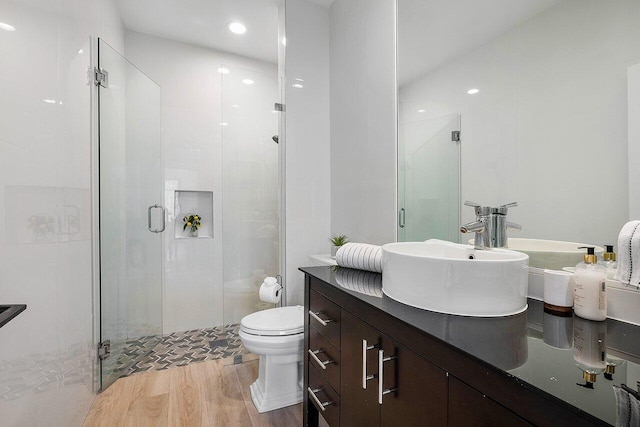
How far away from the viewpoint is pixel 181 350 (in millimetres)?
2529

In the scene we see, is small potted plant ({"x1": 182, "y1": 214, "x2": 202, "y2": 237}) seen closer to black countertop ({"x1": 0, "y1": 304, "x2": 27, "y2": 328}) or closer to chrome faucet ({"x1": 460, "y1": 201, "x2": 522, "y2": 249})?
black countertop ({"x1": 0, "y1": 304, "x2": 27, "y2": 328})

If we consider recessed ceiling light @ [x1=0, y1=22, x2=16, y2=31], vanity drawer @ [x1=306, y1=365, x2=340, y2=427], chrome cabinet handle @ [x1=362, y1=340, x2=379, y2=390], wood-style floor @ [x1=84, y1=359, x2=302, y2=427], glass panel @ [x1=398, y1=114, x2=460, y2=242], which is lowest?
wood-style floor @ [x1=84, y1=359, x2=302, y2=427]

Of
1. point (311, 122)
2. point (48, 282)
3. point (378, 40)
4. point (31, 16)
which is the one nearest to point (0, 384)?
point (48, 282)

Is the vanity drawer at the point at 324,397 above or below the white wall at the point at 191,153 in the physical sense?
below

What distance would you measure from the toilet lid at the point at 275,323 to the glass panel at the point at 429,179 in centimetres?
79

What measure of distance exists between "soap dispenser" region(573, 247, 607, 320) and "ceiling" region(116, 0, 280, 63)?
2.44 metres

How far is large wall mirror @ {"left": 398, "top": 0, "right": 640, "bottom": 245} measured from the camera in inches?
35.3

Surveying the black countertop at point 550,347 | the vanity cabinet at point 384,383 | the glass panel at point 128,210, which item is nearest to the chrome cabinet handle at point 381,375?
the vanity cabinet at point 384,383

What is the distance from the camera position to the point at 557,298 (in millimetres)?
892

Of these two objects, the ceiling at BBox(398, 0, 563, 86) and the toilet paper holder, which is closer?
the ceiling at BBox(398, 0, 563, 86)

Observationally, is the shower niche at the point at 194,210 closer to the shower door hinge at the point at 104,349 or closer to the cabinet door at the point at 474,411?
the shower door hinge at the point at 104,349

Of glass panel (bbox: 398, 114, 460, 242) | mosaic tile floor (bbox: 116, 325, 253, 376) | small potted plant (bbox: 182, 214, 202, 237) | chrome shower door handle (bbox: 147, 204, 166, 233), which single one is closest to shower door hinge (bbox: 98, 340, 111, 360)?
mosaic tile floor (bbox: 116, 325, 253, 376)

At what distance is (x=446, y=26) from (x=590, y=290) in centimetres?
127

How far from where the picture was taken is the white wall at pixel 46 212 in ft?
3.51
